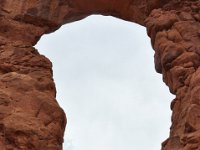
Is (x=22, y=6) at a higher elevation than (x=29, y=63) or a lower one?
higher

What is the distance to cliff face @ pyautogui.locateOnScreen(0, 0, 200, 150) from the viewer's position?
1205 cm

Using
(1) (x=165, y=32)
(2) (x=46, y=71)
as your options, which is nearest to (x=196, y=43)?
(1) (x=165, y=32)

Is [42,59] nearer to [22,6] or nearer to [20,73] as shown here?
[20,73]

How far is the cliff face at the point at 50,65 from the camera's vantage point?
1205cm

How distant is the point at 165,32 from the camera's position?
49.1 ft

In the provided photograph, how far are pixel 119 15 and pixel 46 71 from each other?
4.63 meters

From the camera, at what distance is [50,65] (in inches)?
607

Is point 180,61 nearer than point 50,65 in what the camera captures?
Yes

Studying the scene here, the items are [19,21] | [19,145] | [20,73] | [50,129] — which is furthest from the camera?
[19,21]

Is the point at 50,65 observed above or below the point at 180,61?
below

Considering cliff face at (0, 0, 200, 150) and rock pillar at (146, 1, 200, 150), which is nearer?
rock pillar at (146, 1, 200, 150)

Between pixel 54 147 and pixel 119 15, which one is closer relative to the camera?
pixel 54 147

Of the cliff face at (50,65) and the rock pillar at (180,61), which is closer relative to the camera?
the rock pillar at (180,61)

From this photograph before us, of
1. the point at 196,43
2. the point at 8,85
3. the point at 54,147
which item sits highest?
the point at 196,43
